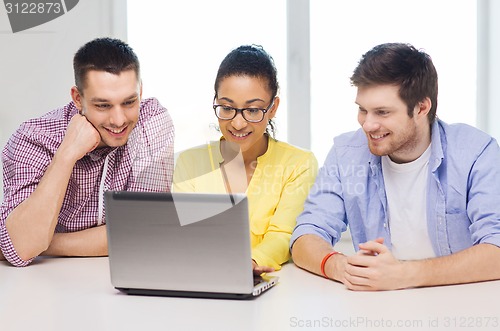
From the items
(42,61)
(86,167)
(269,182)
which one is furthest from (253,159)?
(42,61)

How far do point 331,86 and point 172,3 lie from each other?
101cm

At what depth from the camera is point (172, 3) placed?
3832 mm

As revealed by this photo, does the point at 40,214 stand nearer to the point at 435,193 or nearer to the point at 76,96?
the point at 76,96

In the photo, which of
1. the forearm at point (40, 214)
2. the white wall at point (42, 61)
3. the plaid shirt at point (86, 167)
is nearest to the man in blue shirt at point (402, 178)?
the plaid shirt at point (86, 167)

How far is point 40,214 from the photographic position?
7.06 ft

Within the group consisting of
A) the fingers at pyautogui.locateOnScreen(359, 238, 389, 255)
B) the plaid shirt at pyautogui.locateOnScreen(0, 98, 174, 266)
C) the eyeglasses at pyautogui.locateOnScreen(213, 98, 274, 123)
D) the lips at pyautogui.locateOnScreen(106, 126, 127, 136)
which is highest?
the eyeglasses at pyautogui.locateOnScreen(213, 98, 274, 123)

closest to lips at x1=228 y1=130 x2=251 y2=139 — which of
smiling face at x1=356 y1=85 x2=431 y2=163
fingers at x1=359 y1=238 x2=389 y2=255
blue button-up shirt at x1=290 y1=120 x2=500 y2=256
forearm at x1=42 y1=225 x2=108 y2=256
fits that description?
blue button-up shirt at x1=290 y1=120 x2=500 y2=256

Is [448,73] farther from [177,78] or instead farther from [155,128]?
[155,128]

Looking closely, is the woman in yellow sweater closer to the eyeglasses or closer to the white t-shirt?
the eyeglasses

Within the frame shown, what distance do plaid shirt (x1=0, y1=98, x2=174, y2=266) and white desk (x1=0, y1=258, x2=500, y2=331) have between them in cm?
49

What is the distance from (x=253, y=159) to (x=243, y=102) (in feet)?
0.70

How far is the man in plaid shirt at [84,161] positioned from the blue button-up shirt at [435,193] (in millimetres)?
585

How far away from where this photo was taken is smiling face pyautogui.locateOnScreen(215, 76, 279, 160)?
220 centimetres

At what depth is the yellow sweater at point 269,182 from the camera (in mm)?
2168
